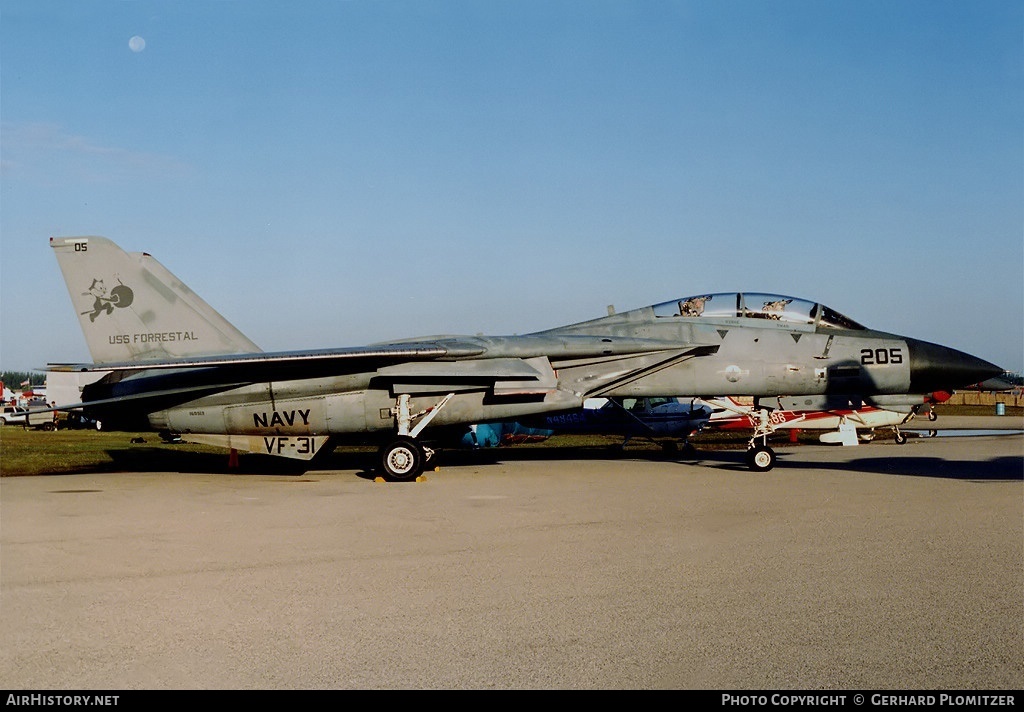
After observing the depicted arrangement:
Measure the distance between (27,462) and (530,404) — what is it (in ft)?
36.3

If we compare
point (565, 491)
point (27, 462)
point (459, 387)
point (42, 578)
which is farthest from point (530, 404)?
point (27, 462)

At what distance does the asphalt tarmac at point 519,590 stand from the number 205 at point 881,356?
11.8 ft

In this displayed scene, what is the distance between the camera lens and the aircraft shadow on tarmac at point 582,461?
15711mm

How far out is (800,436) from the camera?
30469 millimetres

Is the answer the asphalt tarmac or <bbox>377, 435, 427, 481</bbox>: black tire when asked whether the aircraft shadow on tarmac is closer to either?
<bbox>377, 435, 427, 481</bbox>: black tire

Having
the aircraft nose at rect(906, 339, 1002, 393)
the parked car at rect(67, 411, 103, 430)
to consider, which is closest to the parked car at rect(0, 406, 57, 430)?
the parked car at rect(67, 411, 103, 430)

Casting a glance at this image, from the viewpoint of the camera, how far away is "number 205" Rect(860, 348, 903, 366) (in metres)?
15.3

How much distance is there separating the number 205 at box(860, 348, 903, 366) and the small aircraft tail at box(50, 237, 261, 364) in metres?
11.2

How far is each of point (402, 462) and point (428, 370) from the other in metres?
1.57

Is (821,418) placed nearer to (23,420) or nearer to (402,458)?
(402,458)

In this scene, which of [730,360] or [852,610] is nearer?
[852,610]

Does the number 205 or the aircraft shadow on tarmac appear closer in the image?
the number 205

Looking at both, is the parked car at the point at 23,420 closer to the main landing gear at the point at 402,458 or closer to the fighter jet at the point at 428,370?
the fighter jet at the point at 428,370
